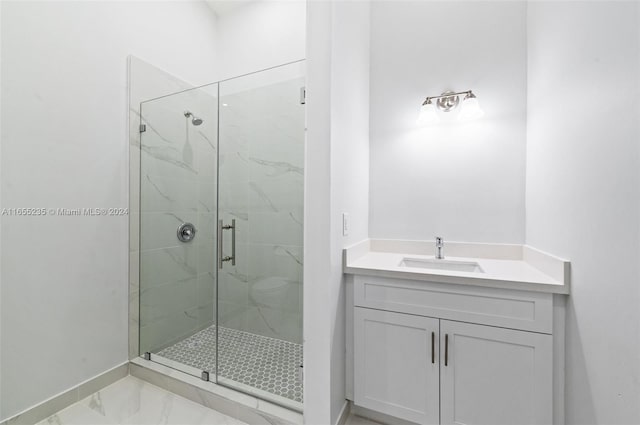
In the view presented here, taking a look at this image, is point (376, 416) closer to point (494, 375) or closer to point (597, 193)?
point (494, 375)

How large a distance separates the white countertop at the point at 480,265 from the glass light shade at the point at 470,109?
812 millimetres

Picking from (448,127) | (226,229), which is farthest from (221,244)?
(448,127)

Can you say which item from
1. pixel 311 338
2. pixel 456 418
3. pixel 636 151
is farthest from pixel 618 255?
pixel 311 338

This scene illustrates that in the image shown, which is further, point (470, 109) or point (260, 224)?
point (260, 224)

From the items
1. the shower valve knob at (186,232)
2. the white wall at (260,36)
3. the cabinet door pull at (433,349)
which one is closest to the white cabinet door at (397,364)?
the cabinet door pull at (433,349)

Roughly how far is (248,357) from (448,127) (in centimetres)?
202

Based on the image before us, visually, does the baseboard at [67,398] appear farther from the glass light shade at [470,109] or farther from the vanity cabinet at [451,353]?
the glass light shade at [470,109]

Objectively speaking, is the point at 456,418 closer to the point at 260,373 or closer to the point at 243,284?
the point at 260,373

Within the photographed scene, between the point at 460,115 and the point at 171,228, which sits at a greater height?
the point at 460,115

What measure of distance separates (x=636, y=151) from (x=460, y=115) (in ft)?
3.63

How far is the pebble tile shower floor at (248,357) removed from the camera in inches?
62.4

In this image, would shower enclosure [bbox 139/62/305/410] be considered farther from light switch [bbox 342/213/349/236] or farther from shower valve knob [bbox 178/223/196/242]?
light switch [bbox 342/213/349/236]

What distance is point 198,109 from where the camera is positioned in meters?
Answer: 2.01

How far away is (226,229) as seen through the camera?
5.92ft
